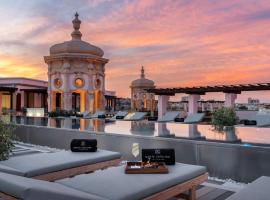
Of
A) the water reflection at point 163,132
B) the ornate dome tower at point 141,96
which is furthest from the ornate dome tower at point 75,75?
the water reflection at point 163,132

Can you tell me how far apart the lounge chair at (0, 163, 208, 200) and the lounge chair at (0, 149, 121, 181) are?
1.25 m

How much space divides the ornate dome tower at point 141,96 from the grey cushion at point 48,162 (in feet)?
137

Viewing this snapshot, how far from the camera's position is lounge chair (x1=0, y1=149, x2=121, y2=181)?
17.3ft

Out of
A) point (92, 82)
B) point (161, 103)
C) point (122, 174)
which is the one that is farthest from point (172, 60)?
point (122, 174)

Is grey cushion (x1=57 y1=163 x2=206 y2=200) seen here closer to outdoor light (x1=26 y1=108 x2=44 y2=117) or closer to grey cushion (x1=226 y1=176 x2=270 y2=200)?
grey cushion (x1=226 y1=176 x2=270 y2=200)

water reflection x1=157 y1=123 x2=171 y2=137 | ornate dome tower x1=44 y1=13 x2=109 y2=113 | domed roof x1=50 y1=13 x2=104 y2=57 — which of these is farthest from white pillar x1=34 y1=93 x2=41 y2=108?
water reflection x1=157 y1=123 x2=171 y2=137

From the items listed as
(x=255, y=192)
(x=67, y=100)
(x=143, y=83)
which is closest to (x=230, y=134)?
(x=255, y=192)

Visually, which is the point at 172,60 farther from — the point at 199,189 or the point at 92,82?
the point at 199,189

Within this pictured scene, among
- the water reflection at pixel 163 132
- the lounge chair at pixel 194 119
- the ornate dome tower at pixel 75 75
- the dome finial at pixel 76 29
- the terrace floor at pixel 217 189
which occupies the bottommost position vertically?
the terrace floor at pixel 217 189

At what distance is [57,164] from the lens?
5660mm

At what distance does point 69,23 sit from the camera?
4391 centimetres

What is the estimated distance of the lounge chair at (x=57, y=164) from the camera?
5.28 metres

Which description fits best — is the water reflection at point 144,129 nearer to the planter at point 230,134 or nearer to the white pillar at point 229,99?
the planter at point 230,134

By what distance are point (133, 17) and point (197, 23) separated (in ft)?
15.0
